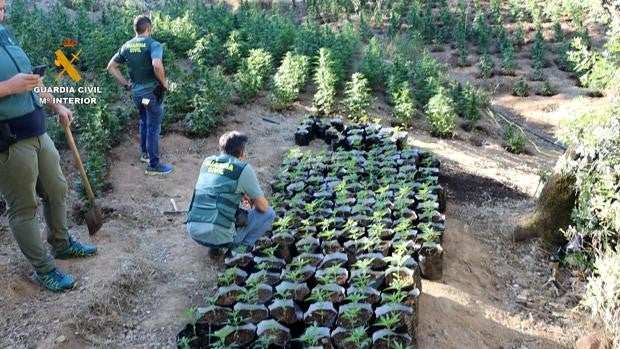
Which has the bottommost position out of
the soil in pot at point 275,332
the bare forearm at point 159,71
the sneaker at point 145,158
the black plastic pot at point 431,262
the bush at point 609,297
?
the sneaker at point 145,158

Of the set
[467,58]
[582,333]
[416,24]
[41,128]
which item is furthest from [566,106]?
[41,128]

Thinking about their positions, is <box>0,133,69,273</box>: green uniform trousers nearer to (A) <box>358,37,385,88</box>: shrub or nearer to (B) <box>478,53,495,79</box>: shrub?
(A) <box>358,37,385,88</box>: shrub

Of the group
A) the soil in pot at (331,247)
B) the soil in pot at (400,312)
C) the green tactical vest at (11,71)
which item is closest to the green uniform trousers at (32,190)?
the green tactical vest at (11,71)

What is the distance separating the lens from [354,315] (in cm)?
369

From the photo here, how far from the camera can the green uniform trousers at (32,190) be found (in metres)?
3.64

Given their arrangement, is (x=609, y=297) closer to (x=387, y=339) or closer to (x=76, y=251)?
(x=387, y=339)

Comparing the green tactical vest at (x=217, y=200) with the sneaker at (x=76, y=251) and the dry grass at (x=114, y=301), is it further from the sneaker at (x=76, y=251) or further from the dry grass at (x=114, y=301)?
the sneaker at (x=76, y=251)

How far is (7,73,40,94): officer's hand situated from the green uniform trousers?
1.10ft

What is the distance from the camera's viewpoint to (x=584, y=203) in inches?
192

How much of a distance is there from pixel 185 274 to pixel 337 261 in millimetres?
1206

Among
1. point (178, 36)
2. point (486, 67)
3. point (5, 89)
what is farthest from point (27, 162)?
point (486, 67)

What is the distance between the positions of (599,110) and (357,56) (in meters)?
7.40

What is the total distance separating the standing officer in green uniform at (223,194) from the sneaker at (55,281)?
35.5 inches

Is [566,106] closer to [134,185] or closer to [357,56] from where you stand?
[357,56]
